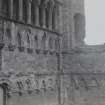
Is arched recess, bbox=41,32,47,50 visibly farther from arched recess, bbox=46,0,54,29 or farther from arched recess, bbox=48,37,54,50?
arched recess, bbox=46,0,54,29

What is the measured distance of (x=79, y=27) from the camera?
104 ft

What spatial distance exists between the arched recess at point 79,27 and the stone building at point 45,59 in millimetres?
1770

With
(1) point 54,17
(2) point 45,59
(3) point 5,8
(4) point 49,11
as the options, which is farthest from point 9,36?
(1) point 54,17

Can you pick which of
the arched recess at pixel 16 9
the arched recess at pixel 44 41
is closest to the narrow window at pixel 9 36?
the arched recess at pixel 16 9

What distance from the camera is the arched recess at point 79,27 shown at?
31178mm

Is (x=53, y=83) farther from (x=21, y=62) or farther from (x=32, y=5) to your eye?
(x=32, y=5)

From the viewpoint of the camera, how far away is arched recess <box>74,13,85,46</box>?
31178 mm

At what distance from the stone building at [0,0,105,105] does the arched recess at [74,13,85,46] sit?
1.77m

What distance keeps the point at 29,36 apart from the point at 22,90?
A: 4.43 meters

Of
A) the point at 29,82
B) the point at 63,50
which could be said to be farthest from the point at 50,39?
the point at 29,82

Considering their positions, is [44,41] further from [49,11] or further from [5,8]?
[5,8]

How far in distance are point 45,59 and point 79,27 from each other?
10523mm

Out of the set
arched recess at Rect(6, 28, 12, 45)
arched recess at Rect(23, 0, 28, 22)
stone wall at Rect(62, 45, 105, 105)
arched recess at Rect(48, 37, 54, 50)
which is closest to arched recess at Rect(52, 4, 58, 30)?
arched recess at Rect(48, 37, 54, 50)

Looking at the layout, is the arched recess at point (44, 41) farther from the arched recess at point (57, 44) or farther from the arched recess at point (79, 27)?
the arched recess at point (79, 27)
